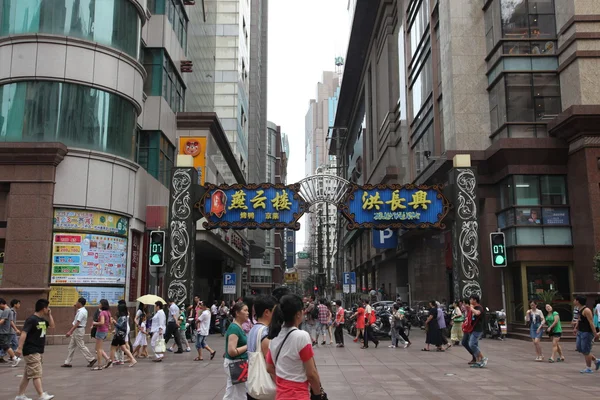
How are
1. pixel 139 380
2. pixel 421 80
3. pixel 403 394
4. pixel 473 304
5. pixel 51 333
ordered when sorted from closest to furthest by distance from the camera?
pixel 403 394, pixel 139 380, pixel 473 304, pixel 51 333, pixel 421 80

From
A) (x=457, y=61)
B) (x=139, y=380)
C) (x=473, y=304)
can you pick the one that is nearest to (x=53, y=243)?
(x=139, y=380)

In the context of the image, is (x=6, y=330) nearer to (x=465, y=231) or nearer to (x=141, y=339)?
(x=141, y=339)

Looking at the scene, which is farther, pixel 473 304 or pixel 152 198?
pixel 152 198

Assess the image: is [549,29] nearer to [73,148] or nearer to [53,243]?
[73,148]

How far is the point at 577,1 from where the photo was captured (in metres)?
24.1

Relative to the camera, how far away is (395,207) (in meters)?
A: 22.2

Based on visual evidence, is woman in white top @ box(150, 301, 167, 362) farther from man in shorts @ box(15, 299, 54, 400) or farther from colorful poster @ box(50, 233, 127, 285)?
man in shorts @ box(15, 299, 54, 400)

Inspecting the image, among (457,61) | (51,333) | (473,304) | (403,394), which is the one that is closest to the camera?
(403,394)

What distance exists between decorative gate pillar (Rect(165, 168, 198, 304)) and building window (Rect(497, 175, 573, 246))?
536 inches

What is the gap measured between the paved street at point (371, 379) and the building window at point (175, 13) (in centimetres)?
1828

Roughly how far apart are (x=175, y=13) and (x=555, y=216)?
22.3 metres

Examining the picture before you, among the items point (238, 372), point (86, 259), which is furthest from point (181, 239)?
point (238, 372)

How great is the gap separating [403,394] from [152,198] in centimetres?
1881

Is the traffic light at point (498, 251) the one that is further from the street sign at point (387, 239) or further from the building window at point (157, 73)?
the street sign at point (387, 239)
